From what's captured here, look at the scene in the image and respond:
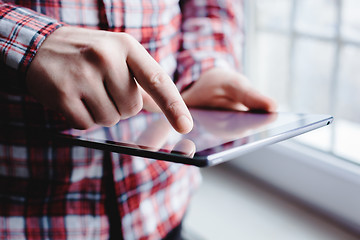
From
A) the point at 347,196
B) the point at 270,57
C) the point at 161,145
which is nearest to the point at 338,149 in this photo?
the point at 347,196

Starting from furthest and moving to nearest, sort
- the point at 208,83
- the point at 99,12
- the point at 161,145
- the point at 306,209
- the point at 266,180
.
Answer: the point at 266,180
the point at 306,209
the point at 208,83
the point at 99,12
the point at 161,145

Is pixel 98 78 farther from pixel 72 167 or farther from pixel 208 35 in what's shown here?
pixel 208 35

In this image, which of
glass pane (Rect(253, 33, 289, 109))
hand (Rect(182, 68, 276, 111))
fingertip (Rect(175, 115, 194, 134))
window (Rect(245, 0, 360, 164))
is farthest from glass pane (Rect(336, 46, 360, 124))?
fingertip (Rect(175, 115, 194, 134))

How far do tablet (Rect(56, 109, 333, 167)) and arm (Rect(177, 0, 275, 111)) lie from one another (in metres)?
0.05

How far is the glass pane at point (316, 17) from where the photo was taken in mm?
849

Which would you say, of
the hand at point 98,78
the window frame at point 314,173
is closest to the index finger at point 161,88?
the hand at point 98,78

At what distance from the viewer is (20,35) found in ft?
1.53

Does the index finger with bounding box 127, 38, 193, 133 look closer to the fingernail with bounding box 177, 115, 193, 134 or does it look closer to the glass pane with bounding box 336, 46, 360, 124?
the fingernail with bounding box 177, 115, 193, 134

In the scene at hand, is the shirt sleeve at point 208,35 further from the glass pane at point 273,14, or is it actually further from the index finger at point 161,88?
the index finger at point 161,88

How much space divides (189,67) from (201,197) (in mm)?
385

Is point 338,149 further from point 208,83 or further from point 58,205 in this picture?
point 58,205

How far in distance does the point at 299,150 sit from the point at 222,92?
29 cm

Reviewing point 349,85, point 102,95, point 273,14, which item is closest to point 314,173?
point 349,85

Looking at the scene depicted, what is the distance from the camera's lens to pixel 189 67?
2.37 ft
